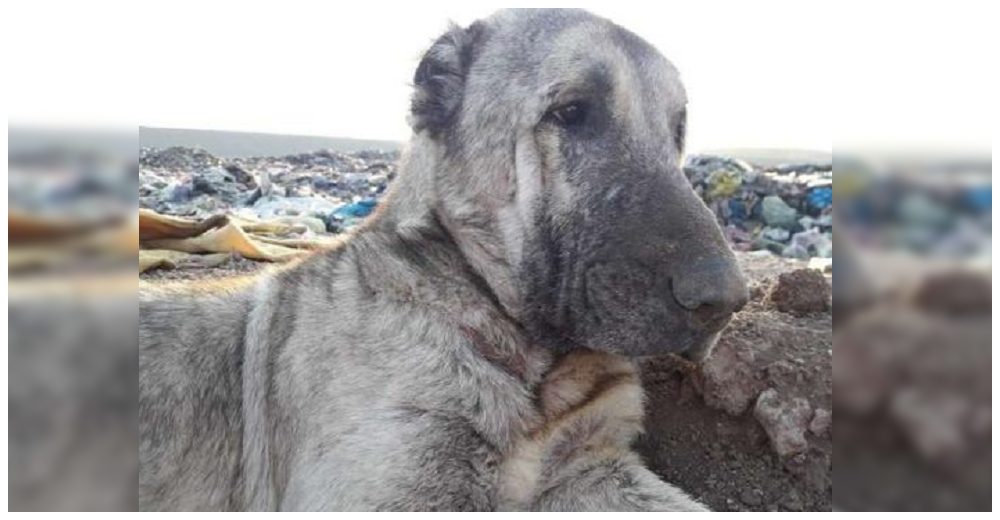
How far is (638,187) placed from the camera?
2.38 m

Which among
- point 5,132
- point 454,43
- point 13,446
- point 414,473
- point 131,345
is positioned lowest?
point 414,473

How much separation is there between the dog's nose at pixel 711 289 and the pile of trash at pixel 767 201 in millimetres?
632

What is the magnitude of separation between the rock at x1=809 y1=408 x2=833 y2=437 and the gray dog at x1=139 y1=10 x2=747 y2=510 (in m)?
0.40

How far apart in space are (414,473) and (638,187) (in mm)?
895

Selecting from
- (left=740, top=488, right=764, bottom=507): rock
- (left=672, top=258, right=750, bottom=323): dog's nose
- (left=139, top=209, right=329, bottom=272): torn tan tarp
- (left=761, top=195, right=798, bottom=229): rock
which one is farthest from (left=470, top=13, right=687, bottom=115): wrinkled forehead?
(left=740, top=488, right=764, bottom=507): rock

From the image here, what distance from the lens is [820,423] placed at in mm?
2566

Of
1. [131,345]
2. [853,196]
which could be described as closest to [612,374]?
[853,196]

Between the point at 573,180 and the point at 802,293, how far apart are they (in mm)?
941

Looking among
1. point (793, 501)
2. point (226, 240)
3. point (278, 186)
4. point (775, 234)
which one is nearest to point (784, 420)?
point (793, 501)

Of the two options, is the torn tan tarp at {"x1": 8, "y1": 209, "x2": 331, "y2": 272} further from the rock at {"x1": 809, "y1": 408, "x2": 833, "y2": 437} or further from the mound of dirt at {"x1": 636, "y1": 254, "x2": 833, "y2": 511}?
the rock at {"x1": 809, "y1": 408, "x2": 833, "y2": 437}

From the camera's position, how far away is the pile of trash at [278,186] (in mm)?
2961

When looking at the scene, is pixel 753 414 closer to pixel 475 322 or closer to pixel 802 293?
pixel 802 293

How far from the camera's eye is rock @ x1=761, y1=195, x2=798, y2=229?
124 inches

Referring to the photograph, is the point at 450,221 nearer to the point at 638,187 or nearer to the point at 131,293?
the point at 638,187
